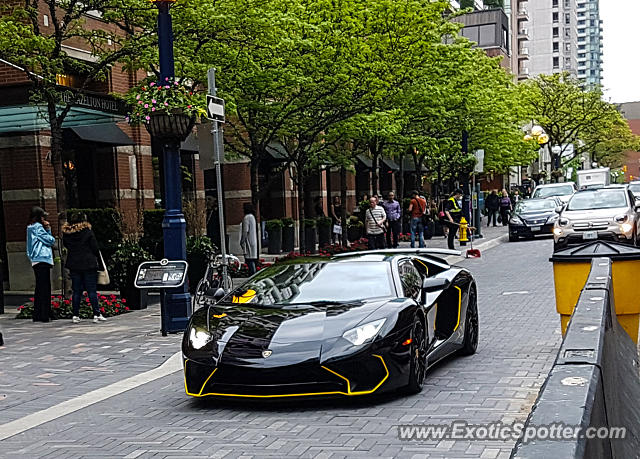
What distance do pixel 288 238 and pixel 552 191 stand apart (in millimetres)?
12269

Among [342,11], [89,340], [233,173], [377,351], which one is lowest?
[89,340]

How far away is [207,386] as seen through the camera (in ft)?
22.2

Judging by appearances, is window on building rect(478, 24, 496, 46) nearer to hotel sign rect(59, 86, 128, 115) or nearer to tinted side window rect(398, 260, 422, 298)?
hotel sign rect(59, 86, 128, 115)

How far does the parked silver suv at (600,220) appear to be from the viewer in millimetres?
19812

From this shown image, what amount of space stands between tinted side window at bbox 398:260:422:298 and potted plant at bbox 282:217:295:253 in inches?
807

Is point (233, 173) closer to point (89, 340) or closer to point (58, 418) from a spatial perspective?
point (89, 340)

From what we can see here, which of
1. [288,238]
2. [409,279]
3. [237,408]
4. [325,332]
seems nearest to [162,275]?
[409,279]

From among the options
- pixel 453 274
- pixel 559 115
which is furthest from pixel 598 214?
pixel 559 115

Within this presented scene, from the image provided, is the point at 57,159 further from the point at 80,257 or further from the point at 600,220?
the point at 600,220

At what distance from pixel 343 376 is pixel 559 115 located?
5889 cm

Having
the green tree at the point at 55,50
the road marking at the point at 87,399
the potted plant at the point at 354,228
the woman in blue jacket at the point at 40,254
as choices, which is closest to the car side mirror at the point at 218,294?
the road marking at the point at 87,399

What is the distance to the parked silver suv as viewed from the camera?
19812mm

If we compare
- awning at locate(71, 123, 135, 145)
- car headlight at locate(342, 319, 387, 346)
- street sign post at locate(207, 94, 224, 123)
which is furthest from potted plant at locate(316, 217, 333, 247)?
car headlight at locate(342, 319, 387, 346)

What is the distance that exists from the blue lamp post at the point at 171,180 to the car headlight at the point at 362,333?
5.55 m
